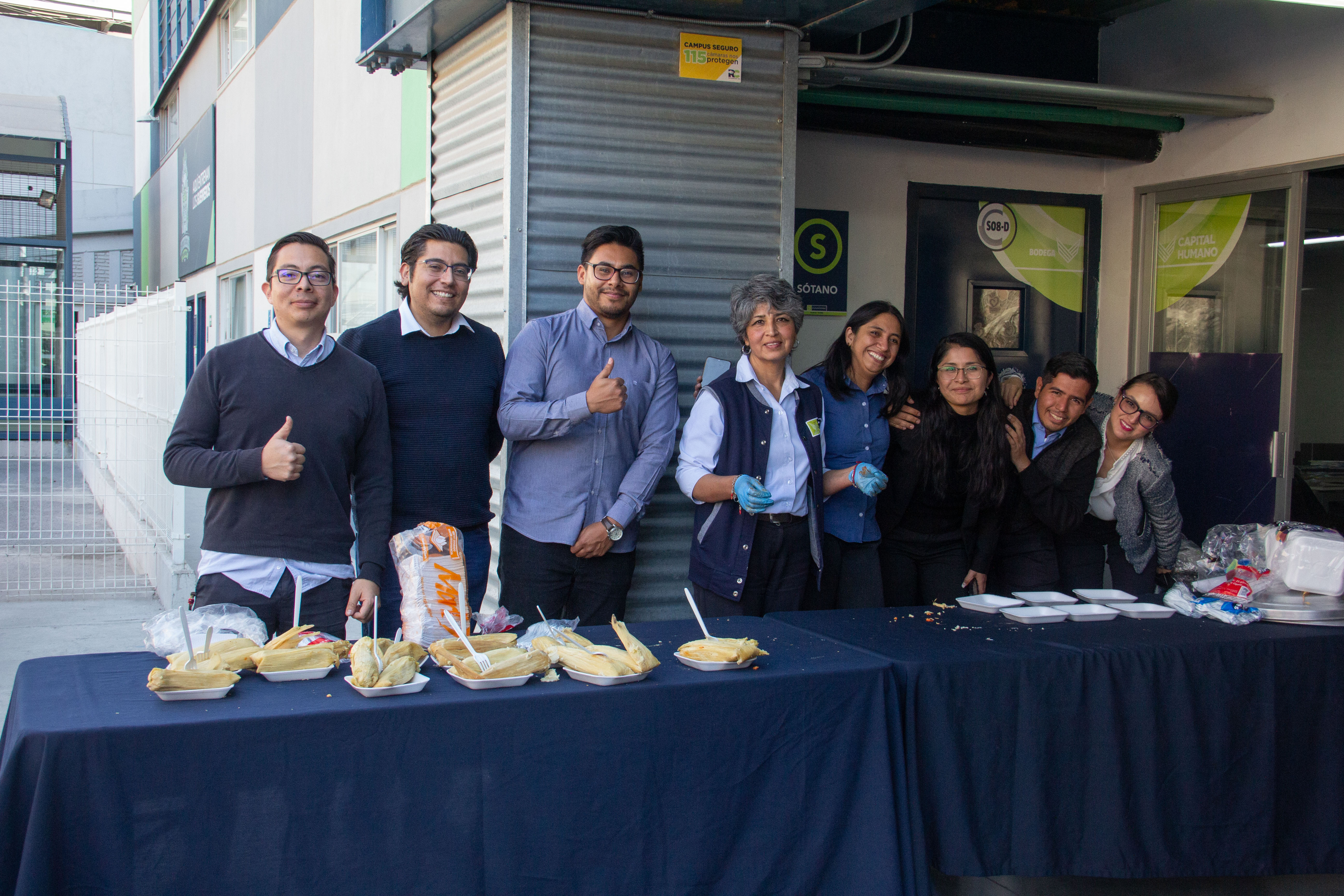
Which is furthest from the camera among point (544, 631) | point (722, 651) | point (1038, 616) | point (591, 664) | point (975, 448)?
point (975, 448)

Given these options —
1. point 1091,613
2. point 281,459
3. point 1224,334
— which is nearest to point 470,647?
point 281,459

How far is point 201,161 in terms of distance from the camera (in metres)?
13.8

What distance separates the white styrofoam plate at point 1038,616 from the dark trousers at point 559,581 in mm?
1193

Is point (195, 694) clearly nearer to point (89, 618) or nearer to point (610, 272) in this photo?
point (610, 272)

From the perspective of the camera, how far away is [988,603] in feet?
10.4

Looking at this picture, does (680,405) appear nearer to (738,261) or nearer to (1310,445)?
(738,261)

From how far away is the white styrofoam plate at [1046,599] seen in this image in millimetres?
3254

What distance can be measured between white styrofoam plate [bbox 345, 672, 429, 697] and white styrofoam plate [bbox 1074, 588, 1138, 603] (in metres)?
2.16

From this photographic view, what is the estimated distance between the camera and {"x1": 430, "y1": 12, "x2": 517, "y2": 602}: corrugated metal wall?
3.82 m

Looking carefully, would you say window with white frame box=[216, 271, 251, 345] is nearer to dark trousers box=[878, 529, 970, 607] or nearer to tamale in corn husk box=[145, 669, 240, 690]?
dark trousers box=[878, 529, 970, 607]

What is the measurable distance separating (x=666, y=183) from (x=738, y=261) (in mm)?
401

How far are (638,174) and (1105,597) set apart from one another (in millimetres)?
2192

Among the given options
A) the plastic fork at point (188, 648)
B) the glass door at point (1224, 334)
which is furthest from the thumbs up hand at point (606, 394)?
the glass door at point (1224, 334)

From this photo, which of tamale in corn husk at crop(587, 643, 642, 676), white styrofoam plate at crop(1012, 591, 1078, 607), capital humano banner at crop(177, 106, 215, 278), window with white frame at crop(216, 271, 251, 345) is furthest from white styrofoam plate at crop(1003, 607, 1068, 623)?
capital humano banner at crop(177, 106, 215, 278)
